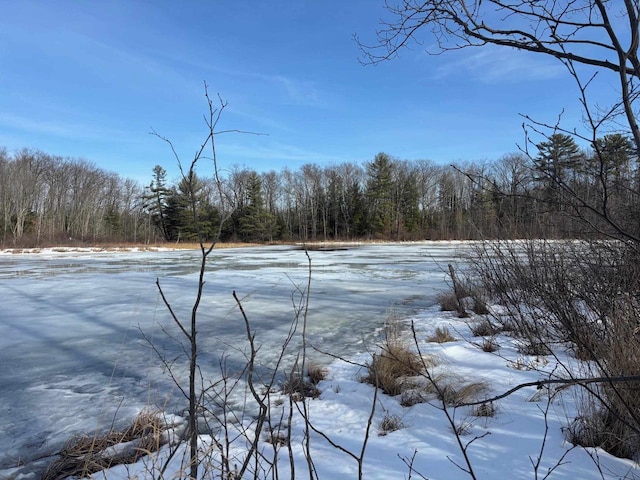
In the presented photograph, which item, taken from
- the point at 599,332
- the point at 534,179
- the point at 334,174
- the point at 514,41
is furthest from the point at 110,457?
the point at 334,174

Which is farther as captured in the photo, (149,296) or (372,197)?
(372,197)

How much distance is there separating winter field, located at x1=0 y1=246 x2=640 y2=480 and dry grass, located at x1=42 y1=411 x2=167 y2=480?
90 millimetres

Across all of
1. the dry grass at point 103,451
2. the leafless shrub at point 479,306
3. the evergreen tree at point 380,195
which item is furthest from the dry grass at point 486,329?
the evergreen tree at point 380,195

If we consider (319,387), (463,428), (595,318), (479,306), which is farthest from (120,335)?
(595,318)

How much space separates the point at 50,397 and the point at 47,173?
6060cm

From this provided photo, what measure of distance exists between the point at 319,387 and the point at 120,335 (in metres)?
3.36

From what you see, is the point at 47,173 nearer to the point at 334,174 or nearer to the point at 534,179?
the point at 334,174

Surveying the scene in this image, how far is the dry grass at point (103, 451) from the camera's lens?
246 centimetres

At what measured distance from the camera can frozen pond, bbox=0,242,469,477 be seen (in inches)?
127

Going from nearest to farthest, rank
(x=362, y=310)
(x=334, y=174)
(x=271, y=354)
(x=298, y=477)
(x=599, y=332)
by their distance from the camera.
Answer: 1. (x=298, y=477)
2. (x=599, y=332)
3. (x=271, y=354)
4. (x=362, y=310)
5. (x=334, y=174)

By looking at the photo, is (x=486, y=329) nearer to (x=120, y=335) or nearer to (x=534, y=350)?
(x=534, y=350)

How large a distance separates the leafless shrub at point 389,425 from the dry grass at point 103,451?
5.03 feet

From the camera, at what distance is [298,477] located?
231 cm

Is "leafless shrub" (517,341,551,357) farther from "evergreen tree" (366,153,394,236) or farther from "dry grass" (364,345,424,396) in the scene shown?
"evergreen tree" (366,153,394,236)
